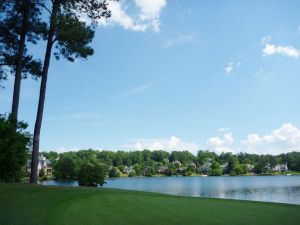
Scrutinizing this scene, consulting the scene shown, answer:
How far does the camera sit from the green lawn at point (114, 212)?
10188 mm

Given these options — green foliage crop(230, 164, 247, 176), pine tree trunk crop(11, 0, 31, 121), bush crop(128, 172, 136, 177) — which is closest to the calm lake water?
pine tree trunk crop(11, 0, 31, 121)

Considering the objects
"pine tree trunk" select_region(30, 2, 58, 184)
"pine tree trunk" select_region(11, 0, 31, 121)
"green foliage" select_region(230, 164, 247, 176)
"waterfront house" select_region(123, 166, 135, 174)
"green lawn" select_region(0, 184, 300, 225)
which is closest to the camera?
"green lawn" select_region(0, 184, 300, 225)

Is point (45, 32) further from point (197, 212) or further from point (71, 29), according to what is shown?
point (197, 212)

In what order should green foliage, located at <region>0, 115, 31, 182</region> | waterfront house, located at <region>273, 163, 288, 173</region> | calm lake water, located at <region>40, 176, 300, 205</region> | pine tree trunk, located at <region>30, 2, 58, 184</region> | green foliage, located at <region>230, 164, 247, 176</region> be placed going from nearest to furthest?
green foliage, located at <region>0, 115, 31, 182</region>, pine tree trunk, located at <region>30, 2, 58, 184</region>, calm lake water, located at <region>40, 176, 300, 205</region>, green foliage, located at <region>230, 164, 247, 176</region>, waterfront house, located at <region>273, 163, 288, 173</region>

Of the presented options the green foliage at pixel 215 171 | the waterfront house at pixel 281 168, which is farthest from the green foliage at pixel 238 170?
the waterfront house at pixel 281 168

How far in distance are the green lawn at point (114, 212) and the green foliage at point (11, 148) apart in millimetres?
2761

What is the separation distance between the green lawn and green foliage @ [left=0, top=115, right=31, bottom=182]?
2761mm

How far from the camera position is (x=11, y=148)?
57.6 feet

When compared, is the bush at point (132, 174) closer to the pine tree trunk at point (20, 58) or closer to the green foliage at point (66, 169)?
the green foliage at point (66, 169)

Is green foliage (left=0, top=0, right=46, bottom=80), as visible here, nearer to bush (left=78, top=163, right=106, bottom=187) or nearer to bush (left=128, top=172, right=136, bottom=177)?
bush (left=78, top=163, right=106, bottom=187)

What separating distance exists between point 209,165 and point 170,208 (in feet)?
620

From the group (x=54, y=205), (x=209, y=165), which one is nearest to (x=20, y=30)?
(x=54, y=205)

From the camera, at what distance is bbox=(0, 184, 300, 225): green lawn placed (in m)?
10.2

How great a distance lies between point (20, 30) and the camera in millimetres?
22422
